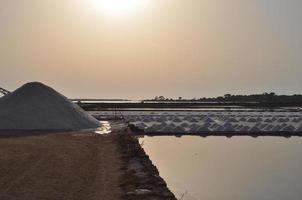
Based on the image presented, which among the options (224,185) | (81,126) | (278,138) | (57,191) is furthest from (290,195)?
(278,138)

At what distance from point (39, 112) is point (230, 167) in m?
8.99

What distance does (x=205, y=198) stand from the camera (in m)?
8.63

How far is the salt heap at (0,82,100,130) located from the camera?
1795 centimetres

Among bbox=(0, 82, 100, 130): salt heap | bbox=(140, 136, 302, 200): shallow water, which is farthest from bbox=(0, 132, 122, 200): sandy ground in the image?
bbox=(0, 82, 100, 130): salt heap

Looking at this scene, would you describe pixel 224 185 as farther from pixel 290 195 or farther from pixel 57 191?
pixel 57 191

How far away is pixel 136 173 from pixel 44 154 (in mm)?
3077

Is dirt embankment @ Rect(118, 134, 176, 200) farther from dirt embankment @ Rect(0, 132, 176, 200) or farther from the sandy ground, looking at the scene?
the sandy ground

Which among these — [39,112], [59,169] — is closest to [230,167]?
[59,169]

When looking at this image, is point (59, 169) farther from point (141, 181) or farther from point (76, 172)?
point (141, 181)

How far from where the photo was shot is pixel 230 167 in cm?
1223

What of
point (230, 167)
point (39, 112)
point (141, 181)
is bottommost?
point (230, 167)

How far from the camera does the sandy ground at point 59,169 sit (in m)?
6.43

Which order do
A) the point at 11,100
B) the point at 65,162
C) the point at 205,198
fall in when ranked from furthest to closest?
the point at 11,100, the point at 65,162, the point at 205,198

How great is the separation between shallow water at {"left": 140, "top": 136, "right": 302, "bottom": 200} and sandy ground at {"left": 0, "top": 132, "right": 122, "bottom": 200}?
4.67 ft
